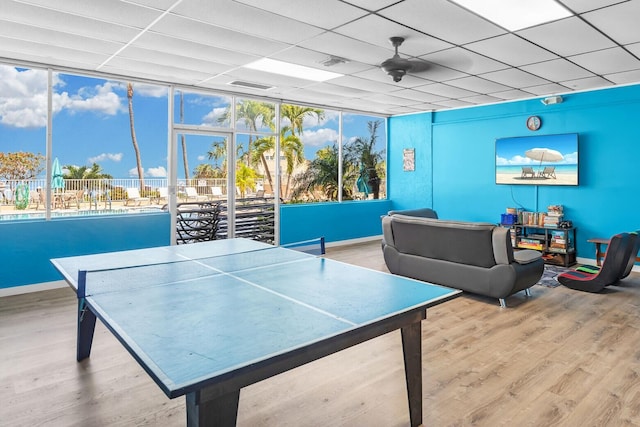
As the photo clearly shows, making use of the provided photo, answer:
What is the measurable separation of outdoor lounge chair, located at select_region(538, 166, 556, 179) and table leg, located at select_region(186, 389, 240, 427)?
21.3ft

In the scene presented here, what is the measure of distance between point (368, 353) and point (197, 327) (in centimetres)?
183

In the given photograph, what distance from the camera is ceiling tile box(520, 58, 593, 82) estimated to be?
4645 millimetres

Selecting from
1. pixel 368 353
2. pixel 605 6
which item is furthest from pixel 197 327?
pixel 605 6

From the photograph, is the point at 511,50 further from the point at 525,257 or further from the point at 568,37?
the point at 525,257

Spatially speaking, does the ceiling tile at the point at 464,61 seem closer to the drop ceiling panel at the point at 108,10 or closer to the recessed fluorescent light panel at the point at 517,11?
the recessed fluorescent light panel at the point at 517,11

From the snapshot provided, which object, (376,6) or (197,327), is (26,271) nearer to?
(197,327)

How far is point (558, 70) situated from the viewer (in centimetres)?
495

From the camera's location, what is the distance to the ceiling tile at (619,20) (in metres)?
3.13

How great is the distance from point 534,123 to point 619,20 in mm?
3425

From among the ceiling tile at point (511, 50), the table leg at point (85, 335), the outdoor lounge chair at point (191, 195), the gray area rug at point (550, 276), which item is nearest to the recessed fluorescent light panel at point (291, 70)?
the ceiling tile at point (511, 50)

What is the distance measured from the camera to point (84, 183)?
5562mm

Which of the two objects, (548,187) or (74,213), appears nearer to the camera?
(74,213)

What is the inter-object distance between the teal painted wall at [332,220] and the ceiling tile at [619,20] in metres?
4.91

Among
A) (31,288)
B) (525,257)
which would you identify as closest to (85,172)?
(31,288)
